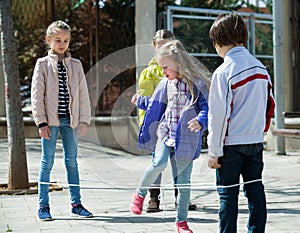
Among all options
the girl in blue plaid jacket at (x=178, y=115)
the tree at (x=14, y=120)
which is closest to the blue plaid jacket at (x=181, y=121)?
the girl in blue plaid jacket at (x=178, y=115)

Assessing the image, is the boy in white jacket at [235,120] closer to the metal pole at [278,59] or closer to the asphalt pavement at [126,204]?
the asphalt pavement at [126,204]

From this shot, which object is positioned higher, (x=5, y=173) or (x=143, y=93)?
(x=143, y=93)

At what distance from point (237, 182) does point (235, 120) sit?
40 cm

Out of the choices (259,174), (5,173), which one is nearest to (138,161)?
(5,173)

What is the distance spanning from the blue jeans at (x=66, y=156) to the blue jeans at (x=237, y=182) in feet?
5.75

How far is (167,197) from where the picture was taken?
598 cm

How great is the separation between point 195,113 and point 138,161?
534 cm

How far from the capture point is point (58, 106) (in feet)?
15.9

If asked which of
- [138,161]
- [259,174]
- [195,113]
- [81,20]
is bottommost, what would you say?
[138,161]

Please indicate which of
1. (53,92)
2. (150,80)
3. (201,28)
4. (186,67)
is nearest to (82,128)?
(53,92)

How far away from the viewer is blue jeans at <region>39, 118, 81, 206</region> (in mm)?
4836

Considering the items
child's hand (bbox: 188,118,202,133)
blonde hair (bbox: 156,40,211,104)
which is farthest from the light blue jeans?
blonde hair (bbox: 156,40,211,104)

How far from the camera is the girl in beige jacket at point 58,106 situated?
15.7 feet

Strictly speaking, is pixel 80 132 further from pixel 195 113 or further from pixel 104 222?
pixel 195 113
